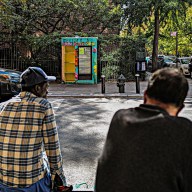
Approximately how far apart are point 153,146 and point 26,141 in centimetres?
121

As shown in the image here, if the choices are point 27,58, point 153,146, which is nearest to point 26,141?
point 153,146

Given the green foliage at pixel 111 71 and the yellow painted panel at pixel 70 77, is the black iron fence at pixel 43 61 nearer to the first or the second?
the green foliage at pixel 111 71

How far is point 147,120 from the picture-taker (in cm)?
180

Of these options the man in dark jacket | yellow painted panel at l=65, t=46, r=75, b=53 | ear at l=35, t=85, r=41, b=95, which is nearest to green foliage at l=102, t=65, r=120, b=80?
yellow painted panel at l=65, t=46, r=75, b=53

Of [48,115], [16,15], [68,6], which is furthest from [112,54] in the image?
[48,115]

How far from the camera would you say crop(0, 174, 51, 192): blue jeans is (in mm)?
2643

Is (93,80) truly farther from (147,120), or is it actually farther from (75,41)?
(147,120)

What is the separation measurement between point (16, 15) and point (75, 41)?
14.0 ft

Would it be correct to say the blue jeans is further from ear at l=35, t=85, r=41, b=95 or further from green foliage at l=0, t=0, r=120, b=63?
green foliage at l=0, t=0, r=120, b=63

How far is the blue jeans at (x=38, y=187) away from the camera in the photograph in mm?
2643

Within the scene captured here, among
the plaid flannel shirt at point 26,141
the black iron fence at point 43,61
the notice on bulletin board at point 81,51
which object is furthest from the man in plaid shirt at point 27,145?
the black iron fence at point 43,61

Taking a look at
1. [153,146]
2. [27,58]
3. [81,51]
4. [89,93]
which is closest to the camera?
[153,146]

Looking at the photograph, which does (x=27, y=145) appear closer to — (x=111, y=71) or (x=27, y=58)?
(x=111, y=71)

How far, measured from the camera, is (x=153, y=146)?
1754mm
